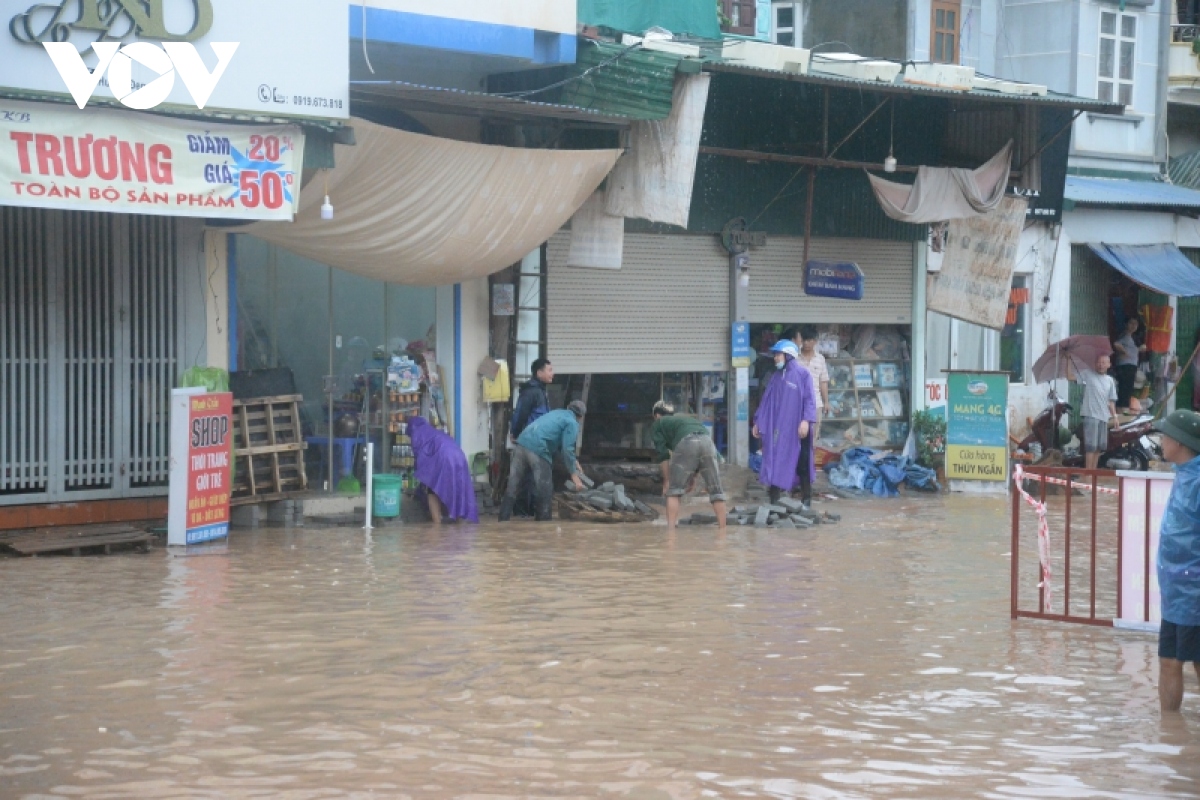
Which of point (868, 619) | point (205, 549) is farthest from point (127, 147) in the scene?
point (868, 619)

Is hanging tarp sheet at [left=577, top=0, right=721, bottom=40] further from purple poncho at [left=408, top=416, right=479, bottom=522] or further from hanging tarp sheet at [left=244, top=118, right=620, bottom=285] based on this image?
purple poncho at [left=408, top=416, right=479, bottom=522]

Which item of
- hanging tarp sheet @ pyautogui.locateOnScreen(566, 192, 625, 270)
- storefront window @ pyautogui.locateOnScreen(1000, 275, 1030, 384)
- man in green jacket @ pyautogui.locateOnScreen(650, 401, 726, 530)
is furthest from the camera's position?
storefront window @ pyautogui.locateOnScreen(1000, 275, 1030, 384)

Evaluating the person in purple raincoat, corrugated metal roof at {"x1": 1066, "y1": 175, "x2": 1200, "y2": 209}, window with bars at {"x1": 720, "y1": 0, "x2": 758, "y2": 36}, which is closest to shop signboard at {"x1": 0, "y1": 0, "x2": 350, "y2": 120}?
the person in purple raincoat

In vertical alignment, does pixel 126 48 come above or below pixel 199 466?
above

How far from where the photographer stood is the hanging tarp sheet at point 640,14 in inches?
612

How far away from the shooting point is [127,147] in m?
11.6

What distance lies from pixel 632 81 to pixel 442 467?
13.8 feet

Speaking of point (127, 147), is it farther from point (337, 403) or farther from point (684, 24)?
point (684, 24)

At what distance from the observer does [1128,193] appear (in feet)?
80.0

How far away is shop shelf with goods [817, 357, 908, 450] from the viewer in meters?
20.4

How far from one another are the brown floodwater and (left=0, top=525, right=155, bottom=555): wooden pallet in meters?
0.24

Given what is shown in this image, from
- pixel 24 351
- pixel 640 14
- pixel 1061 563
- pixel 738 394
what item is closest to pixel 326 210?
pixel 24 351

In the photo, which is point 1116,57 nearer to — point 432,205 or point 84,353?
point 432,205

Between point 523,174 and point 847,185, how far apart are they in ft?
22.4
